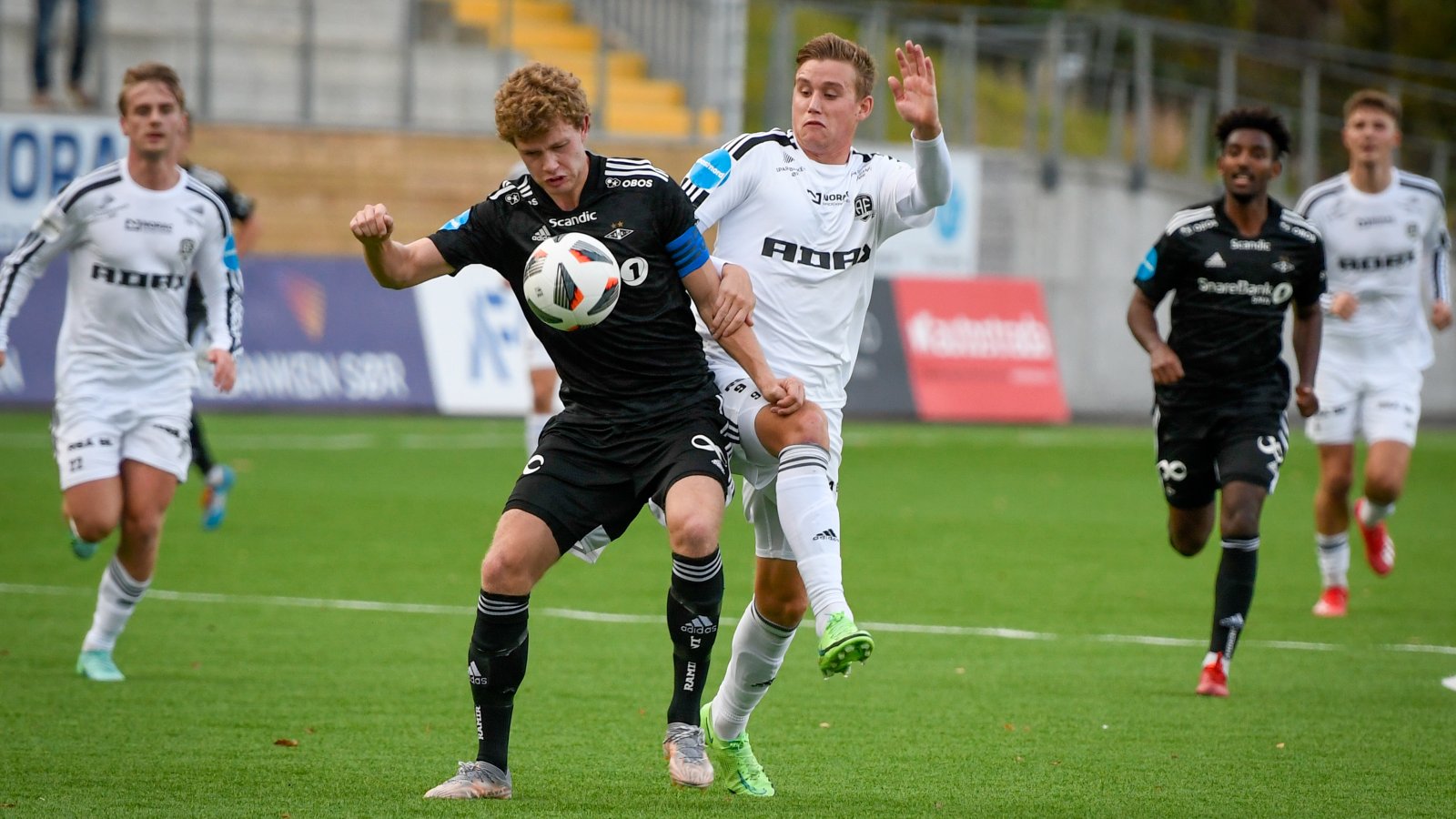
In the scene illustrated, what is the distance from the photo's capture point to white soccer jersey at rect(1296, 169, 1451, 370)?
398 inches

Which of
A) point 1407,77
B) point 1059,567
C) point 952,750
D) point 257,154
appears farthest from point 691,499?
point 1407,77

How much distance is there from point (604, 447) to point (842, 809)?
1.33 m

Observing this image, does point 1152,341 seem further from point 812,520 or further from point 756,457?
point 812,520

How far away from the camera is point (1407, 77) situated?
29.5 m

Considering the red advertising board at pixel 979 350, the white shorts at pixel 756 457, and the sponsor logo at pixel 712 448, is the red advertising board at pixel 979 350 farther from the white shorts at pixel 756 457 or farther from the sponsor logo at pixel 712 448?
the sponsor logo at pixel 712 448

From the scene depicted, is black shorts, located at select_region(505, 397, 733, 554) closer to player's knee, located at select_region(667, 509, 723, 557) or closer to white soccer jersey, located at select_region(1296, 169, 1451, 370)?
player's knee, located at select_region(667, 509, 723, 557)

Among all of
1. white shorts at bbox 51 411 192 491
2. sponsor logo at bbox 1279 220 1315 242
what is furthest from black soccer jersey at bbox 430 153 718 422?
sponsor logo at bbox 1279 220 1315 242

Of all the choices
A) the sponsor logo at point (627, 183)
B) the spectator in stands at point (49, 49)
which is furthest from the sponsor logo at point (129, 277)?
the spectator in stands at point (49, 49)

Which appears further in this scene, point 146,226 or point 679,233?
point 146,226

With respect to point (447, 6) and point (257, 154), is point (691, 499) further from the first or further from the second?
point (447, 6)

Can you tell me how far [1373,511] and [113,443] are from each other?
687 centimetres

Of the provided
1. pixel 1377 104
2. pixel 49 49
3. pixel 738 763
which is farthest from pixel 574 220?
pixel 49 49

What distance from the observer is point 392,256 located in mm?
5465

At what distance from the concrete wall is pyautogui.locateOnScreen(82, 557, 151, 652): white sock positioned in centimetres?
1709
